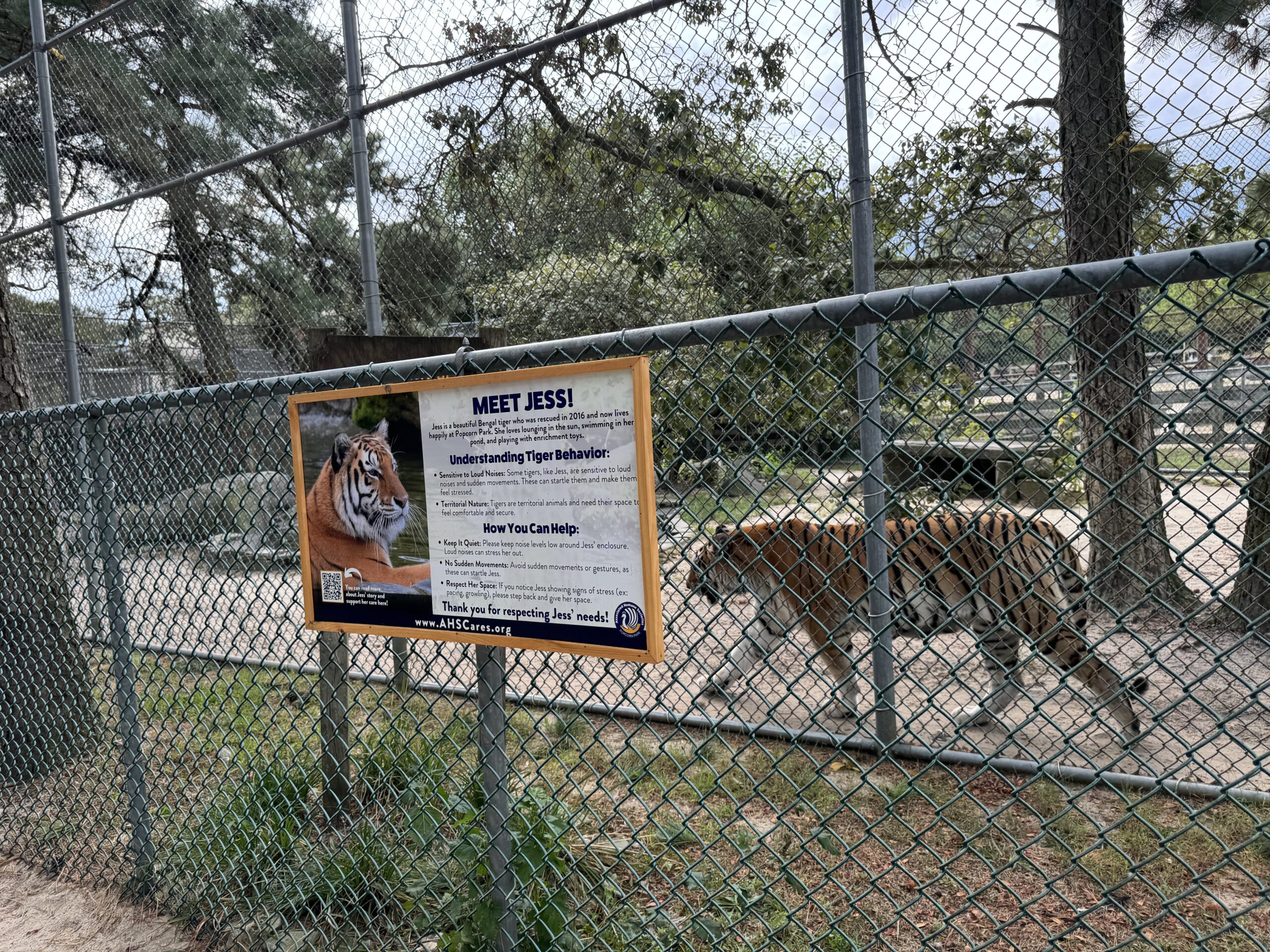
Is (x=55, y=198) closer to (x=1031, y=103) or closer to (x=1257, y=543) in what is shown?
(x=1031, y=103)

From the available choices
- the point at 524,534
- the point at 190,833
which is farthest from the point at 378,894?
the point at 524,534

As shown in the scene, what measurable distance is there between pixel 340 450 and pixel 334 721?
165cm

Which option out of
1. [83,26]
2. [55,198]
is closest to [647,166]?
[83,26]

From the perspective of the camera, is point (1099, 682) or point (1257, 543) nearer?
point (1099, 682)

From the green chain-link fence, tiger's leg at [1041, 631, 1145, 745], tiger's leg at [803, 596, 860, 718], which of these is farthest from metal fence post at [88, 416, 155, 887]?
tiger's leg at [1041, 631, 1145, 745]

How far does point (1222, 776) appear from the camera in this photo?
3.70 m

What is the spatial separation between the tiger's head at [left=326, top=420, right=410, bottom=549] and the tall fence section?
22 cm

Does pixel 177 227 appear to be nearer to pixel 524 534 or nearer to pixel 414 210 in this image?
pixel 414 210

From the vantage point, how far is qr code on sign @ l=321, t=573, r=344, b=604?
2438mm

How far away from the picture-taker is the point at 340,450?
239cm

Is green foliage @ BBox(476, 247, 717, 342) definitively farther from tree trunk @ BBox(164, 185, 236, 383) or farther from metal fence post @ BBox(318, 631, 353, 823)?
tree trunk @ BBox(164, 185, 236, 383)

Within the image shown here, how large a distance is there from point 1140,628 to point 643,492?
4.88m

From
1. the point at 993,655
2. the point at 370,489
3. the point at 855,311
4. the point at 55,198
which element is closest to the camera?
the point at 855,311

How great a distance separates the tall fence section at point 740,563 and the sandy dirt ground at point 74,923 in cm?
10
